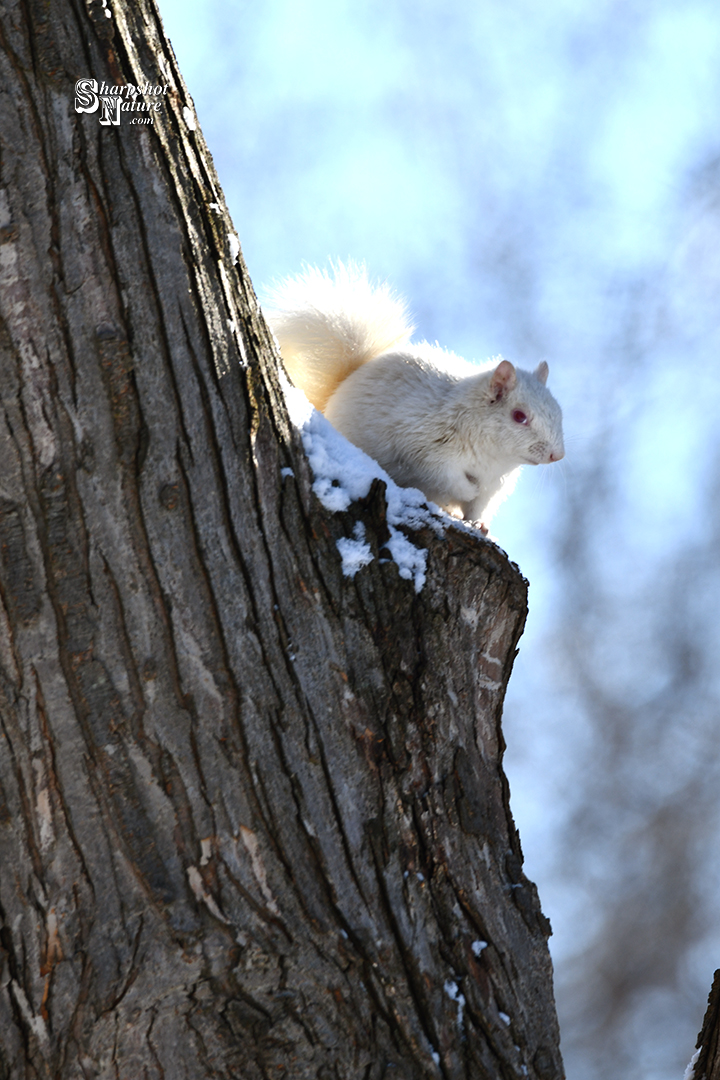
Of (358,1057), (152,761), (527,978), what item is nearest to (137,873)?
(152,761)

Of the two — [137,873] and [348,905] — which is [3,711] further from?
[348,905]

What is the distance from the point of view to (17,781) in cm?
135

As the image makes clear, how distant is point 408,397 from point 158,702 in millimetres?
1410

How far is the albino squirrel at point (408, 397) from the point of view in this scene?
2.48 m

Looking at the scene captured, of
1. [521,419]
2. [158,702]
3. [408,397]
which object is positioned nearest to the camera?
[158,702]

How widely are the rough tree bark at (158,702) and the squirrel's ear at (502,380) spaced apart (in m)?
1.34

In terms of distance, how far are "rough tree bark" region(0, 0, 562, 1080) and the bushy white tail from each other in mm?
1190

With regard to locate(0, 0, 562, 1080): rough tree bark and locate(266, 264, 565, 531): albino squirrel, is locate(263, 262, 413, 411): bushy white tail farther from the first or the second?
locate(0, 0, 562, 1080): rough tree bark

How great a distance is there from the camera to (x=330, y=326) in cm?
266

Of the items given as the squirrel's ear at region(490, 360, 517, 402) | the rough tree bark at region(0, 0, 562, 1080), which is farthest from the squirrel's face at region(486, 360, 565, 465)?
the rough tree bark at region(0, 0, 562, 1080)
